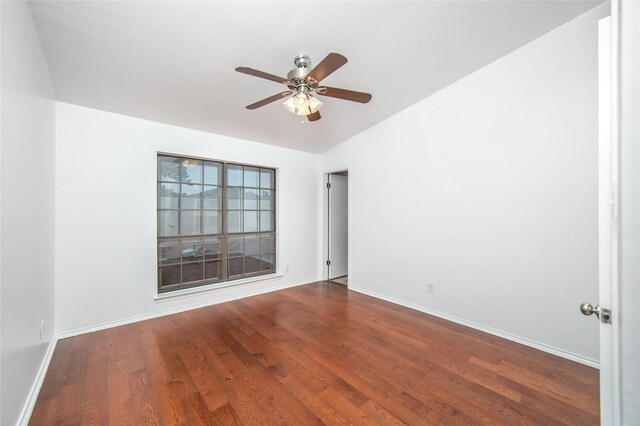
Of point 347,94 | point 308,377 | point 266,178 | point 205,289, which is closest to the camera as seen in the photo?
point 308,377

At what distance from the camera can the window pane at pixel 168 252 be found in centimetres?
327

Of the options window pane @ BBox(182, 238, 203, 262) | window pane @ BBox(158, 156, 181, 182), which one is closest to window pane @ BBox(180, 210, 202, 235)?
window pane @ BBox(182, 238, 203, 262)

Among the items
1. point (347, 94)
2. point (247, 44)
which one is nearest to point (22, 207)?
point (247, 44)

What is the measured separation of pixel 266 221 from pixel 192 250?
123 cm

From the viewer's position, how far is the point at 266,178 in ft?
14.1

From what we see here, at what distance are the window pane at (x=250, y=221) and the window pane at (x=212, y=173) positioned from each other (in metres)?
0.67

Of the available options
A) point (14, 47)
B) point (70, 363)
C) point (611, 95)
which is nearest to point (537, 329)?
point (611, 95)

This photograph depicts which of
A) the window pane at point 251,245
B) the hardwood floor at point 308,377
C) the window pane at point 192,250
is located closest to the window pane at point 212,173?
the window pane at point 192,250

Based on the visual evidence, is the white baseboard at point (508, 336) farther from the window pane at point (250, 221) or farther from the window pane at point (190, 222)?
the window pane at point (190, 222)

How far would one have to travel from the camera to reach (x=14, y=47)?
1.44 m

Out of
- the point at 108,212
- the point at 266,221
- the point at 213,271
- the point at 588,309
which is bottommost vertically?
the point at 213,271

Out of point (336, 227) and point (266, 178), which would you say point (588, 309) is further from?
point (336, 227)

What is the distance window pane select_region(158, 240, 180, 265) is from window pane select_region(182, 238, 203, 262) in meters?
0.07

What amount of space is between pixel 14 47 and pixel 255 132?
93.1 inches
